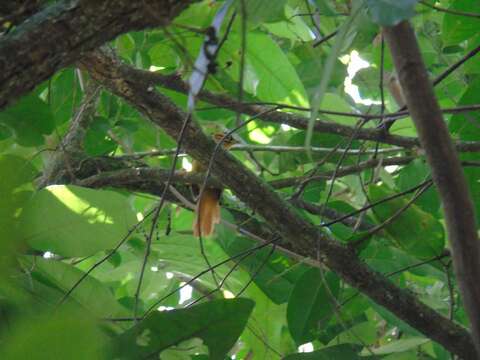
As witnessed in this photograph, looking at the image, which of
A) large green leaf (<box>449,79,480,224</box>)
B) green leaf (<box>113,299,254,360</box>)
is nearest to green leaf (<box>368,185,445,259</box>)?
large green leaf (<box>449,79,480,224</box>)

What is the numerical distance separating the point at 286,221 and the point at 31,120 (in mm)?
538

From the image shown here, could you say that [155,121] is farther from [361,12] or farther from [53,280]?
[361,12]

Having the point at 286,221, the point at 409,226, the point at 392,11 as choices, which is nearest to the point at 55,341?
the point at 392,11

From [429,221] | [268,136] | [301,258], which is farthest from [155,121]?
[268,136]

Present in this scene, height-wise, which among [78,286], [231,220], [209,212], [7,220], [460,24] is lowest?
[7,220]

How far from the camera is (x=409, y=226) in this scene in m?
1.46

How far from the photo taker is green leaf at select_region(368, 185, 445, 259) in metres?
1.45

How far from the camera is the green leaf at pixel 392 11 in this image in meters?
0.72

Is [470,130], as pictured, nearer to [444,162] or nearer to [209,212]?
[209,212]

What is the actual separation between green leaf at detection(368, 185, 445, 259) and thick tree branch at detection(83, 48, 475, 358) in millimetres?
90

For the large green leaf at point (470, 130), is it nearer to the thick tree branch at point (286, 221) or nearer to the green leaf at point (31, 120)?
the thick tree branch at point (286, 221)

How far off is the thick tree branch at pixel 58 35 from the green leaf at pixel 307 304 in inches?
32.4

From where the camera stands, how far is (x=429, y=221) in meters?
1.45

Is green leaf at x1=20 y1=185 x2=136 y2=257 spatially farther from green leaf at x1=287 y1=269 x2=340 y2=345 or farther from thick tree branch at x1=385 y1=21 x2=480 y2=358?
thick tree branch at x1=385 y1=21 x2=480 y2=358
